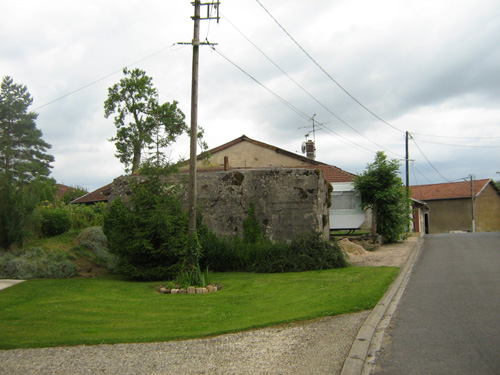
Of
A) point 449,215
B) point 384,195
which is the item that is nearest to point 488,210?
point 449,215

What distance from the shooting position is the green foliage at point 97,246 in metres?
13.6

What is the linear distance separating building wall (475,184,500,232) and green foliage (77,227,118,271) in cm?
4418

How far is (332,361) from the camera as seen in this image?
5.29 m

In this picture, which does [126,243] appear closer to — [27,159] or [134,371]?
[134,371]

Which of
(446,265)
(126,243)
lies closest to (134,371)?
(126,243)

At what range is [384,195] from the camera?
21250mm

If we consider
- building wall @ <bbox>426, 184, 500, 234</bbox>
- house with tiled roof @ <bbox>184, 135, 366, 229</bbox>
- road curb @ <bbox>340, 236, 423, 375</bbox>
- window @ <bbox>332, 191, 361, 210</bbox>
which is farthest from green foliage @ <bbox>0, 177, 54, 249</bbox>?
building wall @ <bbox>426, 184, 500, 234</bbox>

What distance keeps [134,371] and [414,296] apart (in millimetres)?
6032

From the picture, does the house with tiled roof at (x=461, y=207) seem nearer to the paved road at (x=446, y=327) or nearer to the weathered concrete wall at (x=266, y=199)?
the weathered concrete wall at (x=266, y=199)

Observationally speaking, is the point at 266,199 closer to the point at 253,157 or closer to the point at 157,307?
Answer: the point at 157,307

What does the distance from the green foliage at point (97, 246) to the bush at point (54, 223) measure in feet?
3.05

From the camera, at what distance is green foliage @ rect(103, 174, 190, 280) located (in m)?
11.8

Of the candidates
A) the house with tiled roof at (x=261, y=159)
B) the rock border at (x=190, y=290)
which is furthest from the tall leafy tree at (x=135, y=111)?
the rock border at (x=190, y=290)

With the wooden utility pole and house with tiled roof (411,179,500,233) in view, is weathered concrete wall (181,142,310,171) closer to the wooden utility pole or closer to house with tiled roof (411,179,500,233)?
the wooden utility pole
